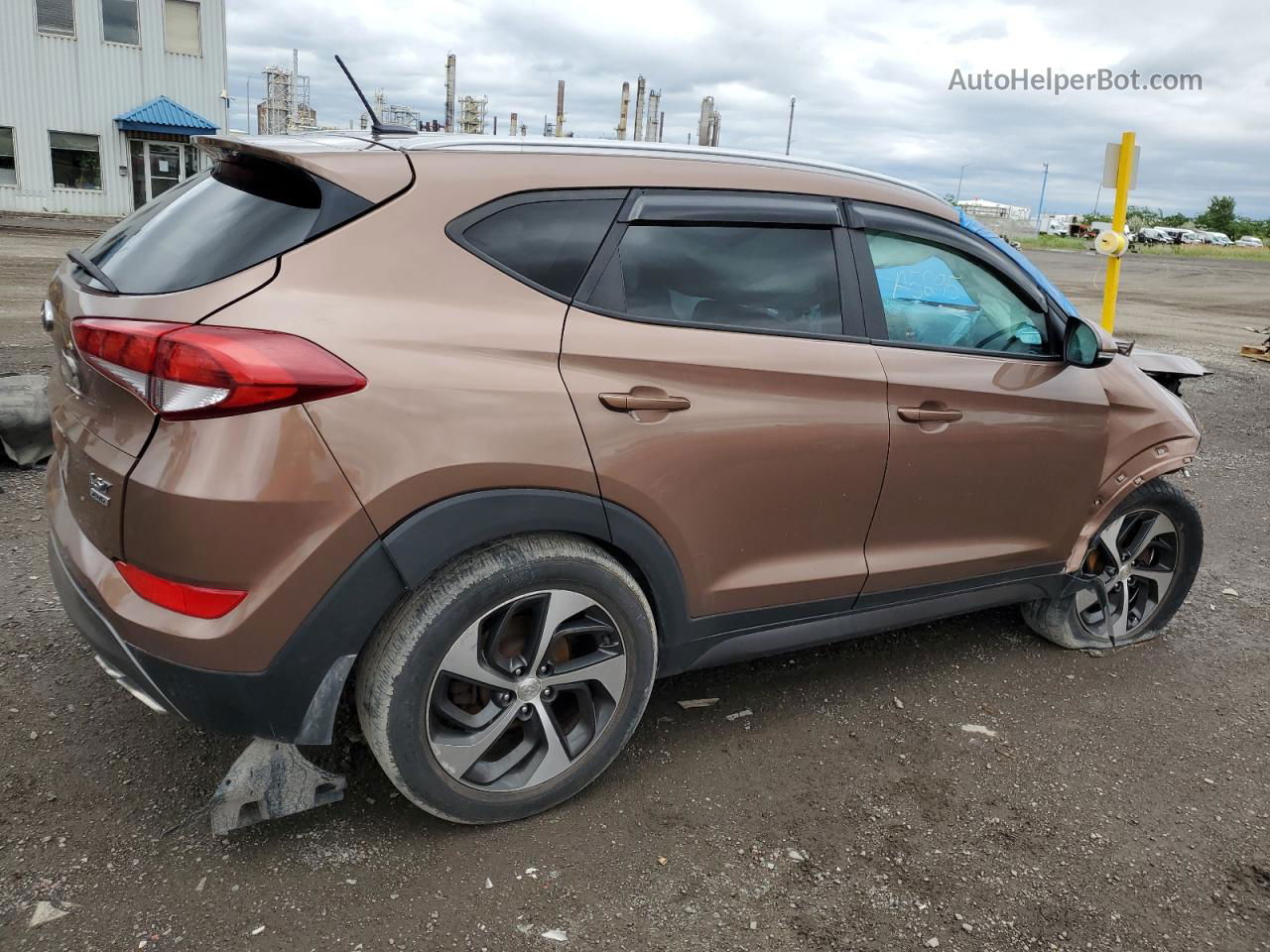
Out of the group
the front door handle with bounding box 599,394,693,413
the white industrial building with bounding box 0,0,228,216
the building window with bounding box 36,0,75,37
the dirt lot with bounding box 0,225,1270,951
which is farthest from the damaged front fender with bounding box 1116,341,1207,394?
the building window with bounding box 36,0,75,37

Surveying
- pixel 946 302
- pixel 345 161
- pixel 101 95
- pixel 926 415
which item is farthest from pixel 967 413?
pixel 101 95

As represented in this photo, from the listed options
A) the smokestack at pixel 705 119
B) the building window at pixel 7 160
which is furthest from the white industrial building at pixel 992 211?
the building window at pixel 7 160

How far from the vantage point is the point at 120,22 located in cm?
2575

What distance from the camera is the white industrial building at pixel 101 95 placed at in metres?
25.1

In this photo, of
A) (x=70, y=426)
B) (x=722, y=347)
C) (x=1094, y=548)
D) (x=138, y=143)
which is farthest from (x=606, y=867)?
(x=138, y=143)

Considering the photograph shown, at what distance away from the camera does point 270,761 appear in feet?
8.08

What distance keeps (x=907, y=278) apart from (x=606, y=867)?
81.4 inches

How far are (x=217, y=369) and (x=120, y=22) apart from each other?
96.3 feet

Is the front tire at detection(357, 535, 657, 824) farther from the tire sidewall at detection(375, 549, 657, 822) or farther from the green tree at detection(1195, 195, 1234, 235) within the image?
the green tree at detection(1195, 195, 1234, 235)

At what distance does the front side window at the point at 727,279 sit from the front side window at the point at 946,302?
9.4 inches

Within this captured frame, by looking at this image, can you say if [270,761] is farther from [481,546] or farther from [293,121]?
[293,121]

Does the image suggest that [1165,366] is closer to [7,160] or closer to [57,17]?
[57,17]

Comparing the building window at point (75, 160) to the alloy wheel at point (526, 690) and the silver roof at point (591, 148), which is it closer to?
the silver roof at point (591, 148)

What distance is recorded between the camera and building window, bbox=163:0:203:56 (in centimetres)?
2623
